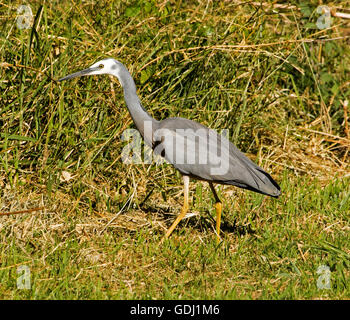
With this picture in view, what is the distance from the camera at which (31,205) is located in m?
4.71

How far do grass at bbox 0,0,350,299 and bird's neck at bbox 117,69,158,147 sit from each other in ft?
1.48

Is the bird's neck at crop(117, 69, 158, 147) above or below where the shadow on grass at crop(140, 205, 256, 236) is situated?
above

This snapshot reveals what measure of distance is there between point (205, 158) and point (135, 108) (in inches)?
25.1

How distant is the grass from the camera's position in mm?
4020

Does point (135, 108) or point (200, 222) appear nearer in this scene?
point (135, 108)

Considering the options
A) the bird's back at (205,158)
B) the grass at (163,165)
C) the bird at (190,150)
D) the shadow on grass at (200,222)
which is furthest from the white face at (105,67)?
the shadow on grass at (200,222)

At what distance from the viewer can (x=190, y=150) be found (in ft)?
15.0

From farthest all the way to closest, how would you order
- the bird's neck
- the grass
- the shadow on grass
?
1. the shadow on grass
2. the bird's neck
3. the grass

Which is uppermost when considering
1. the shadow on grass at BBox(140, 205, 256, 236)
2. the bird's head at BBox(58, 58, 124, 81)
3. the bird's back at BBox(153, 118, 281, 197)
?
the bird's head at BBox(58, 58, 124, 81)

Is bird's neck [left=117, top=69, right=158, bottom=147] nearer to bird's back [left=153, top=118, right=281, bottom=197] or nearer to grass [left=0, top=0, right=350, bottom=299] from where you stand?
bird's back [left=153, top=118, right=281, bottom=197]

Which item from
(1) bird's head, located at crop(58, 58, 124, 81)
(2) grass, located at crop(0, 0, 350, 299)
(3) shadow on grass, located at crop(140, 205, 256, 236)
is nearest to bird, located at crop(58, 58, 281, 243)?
(1) bird's head, located at crop(58, 58, 124, 81)

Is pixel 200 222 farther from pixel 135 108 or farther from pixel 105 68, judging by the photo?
pixel 105 68

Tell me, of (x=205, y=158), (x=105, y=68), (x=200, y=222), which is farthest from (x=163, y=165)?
(x=105, y=68)

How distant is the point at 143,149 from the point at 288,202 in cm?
129
